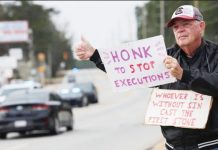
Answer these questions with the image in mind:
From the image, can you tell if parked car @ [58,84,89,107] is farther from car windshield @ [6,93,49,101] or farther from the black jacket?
the black jacket

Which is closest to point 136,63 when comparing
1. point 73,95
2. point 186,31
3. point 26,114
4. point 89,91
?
point 186,31

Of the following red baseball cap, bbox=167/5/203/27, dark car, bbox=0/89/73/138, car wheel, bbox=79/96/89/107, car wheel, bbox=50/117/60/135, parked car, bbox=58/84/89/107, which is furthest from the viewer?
car wheel, bbox=79/96/89/107

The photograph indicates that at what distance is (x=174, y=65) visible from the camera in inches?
196

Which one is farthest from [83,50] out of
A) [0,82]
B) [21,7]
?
[21,7]

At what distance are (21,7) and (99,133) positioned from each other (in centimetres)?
10684

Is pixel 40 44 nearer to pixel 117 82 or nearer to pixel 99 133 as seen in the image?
pixel 99 133

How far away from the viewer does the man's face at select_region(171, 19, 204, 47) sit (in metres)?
5.24

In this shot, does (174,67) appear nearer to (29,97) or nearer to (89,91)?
(29,97)

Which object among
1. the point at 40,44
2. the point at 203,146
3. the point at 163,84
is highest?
the point at 163,84

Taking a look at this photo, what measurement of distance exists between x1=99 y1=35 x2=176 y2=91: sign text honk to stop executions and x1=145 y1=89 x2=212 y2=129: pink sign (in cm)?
14

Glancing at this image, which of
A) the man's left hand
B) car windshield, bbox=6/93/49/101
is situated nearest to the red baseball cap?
the man's left hand

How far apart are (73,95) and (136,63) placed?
40351 millimetres

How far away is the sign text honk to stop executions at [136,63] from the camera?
18.4 feet

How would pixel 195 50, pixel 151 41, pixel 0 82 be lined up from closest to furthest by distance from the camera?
pixel 195 50 < pixel 151 41 < pixel 0 82
